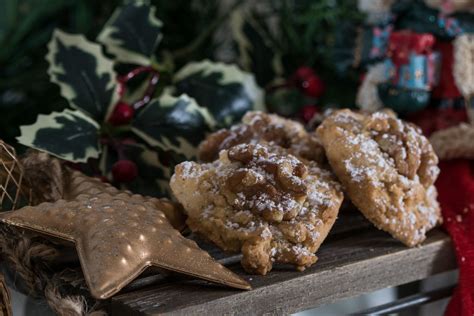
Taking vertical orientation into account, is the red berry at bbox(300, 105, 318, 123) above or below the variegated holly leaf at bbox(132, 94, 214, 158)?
below

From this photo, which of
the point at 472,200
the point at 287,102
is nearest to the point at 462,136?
the point at 472,200

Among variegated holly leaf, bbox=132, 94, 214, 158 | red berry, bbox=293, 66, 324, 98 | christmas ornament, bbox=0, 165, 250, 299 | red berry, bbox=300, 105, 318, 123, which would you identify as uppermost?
christmas ornament, bbox=0, 165, 250, 299

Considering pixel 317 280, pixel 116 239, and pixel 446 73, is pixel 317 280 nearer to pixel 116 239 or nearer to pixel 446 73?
pixel 116 239

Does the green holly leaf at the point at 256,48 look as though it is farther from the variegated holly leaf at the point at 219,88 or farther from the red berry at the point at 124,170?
the red berry at the point at 124,170

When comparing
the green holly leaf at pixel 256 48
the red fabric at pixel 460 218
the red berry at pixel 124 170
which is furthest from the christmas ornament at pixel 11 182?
the green holly leaf at pixel 256 48

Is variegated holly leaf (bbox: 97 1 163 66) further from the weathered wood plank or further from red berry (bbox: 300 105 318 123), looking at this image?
the weathered wood plank

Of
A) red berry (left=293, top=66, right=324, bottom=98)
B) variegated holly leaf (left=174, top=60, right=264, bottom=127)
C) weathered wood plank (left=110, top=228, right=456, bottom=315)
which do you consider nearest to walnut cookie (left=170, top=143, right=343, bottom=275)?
weathered wood plank (left=110, top=228, right=456, bottom=315)
